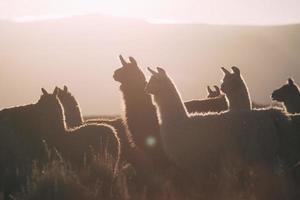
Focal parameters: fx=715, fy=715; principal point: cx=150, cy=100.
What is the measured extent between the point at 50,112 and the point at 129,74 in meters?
2.02

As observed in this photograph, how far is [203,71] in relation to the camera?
15725 centimetres

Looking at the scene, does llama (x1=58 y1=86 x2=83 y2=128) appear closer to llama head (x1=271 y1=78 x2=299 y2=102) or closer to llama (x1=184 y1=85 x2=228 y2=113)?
llama (x1=184 y1=85 x2=228 y2=113)

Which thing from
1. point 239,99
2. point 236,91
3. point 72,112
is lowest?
point 239,99

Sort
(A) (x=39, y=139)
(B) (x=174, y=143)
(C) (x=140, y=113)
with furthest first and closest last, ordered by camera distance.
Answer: (A) (x=39, y=139) → (C) (x=140, y=113) → (B) (x=174, y=143)

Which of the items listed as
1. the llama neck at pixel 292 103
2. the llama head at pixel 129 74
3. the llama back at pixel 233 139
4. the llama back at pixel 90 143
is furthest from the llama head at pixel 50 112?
the llama neck at pixel 292 103

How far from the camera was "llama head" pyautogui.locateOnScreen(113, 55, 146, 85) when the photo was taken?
1650cm

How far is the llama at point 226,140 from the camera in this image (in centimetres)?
1134

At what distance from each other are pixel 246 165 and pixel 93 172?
302 centimetres

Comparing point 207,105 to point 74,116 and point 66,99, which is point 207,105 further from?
point 66,99

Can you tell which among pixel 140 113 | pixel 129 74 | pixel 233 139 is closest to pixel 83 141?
pixel 140 113

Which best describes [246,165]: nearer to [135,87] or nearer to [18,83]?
[135,87]

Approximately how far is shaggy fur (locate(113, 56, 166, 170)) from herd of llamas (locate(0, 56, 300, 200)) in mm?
21

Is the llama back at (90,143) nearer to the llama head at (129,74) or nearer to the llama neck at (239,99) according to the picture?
the llama head at (129,74)

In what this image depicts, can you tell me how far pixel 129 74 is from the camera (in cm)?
1661
